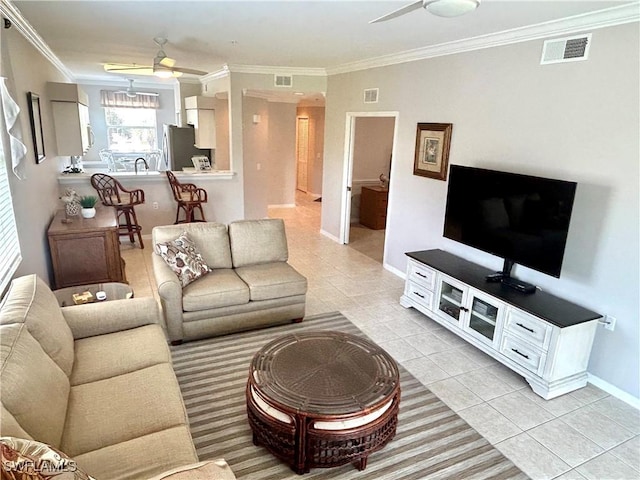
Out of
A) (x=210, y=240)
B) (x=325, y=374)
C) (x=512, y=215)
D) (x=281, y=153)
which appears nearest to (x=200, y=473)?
(x=325, y=374)

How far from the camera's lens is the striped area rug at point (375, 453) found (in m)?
2.29

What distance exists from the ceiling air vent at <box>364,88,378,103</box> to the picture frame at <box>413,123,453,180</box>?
3.30 ft

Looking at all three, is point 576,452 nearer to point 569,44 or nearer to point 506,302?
point 506,302

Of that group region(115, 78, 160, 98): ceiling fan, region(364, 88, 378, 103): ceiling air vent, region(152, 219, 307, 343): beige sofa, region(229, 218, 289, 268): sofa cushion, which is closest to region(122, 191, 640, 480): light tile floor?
region(152, 219, 307, 343): beige sofa

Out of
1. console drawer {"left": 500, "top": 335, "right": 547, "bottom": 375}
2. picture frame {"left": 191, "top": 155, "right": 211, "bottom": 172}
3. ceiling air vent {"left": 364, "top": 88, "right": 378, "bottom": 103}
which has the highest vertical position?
ceiling air vent {"left": 364, "top": 88, "right": 378, "bottom": 103}

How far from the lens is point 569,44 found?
10.3 feet

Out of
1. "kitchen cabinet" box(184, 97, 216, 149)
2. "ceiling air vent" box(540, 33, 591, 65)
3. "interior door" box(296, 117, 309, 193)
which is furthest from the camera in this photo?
"interior door" box(296, 117, 309, 193)

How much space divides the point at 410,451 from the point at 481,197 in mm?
2274

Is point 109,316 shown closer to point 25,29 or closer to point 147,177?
point 25,29

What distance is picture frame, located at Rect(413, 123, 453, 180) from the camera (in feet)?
14.4

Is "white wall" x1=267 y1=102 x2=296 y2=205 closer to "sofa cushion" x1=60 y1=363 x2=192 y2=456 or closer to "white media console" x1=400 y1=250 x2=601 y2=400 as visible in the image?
"white media console" x1=400 y1=250 x2=601 y2=400

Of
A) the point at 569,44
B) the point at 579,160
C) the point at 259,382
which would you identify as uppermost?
the point at 569,44

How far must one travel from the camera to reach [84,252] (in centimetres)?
420

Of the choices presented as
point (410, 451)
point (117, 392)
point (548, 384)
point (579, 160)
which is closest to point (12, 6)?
point (117, 392)
